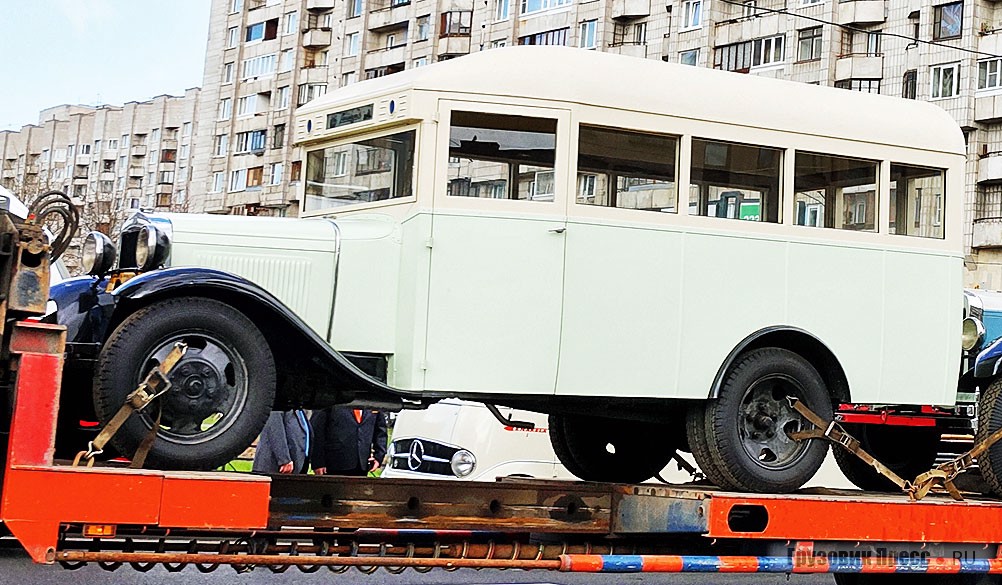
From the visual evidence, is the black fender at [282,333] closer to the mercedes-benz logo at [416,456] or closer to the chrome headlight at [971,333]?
the chrome headlight at [971,333]

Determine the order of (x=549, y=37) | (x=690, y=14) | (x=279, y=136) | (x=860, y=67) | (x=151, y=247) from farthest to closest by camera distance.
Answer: (x=279, y=136), (x=549, y=37), (x=690, y=14), (x=860, y=67), (x=151, y=247)

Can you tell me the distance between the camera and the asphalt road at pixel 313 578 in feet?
31.1

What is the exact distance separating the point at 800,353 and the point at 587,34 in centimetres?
4142

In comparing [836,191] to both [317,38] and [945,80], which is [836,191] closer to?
[945,80]

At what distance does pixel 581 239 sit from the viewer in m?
7.24

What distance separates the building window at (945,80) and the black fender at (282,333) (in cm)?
3505

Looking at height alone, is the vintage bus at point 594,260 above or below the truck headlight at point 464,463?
above

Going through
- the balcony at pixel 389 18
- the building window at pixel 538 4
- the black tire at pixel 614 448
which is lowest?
the black tire at pixel 614 448

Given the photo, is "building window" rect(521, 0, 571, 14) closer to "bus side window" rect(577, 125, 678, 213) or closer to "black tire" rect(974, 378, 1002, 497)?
"black tire" rect(974, 378, 1002, 497)

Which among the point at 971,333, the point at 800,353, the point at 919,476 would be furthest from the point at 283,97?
the point at 919,476

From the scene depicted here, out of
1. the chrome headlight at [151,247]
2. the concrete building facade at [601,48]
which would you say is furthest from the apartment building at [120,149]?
the chrome headlight at [151,247]

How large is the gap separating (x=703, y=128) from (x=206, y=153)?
61881 mm

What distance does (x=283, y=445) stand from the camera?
34.1 feet

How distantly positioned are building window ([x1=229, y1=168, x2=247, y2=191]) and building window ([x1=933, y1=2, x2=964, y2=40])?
34.2m
